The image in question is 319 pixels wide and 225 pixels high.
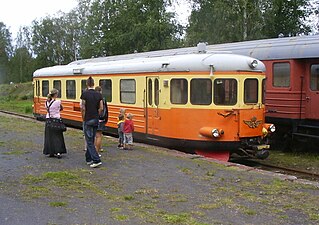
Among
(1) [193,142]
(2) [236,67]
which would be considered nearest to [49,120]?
(1) [193,142]

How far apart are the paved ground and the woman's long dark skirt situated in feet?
0.70

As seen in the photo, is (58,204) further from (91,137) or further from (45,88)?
(45,88)

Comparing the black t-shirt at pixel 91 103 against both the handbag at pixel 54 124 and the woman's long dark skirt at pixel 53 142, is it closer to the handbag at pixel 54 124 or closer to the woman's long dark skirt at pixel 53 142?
the handbag at pixel 54 124

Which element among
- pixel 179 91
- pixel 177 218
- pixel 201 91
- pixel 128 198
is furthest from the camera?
pixel 179 91

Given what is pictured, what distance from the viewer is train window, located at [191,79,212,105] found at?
37.4 feet

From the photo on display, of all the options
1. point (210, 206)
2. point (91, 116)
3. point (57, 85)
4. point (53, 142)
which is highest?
point (57, 85)

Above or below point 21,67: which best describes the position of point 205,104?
below

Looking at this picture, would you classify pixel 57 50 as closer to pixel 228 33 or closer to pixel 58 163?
pixel 228 33

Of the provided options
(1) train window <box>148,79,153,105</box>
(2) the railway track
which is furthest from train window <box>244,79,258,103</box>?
(1) train window <box>148,79,153,105</box>

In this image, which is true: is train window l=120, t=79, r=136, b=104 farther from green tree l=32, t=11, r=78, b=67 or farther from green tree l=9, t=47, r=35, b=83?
green tree l=9, t=47, r=35, b=83

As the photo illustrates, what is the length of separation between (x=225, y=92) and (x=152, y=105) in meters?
2.24

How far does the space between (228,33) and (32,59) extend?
173ft

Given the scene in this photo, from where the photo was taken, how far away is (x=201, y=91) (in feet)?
37.7

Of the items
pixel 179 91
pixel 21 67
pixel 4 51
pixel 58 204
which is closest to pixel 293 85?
pixel 179 91
